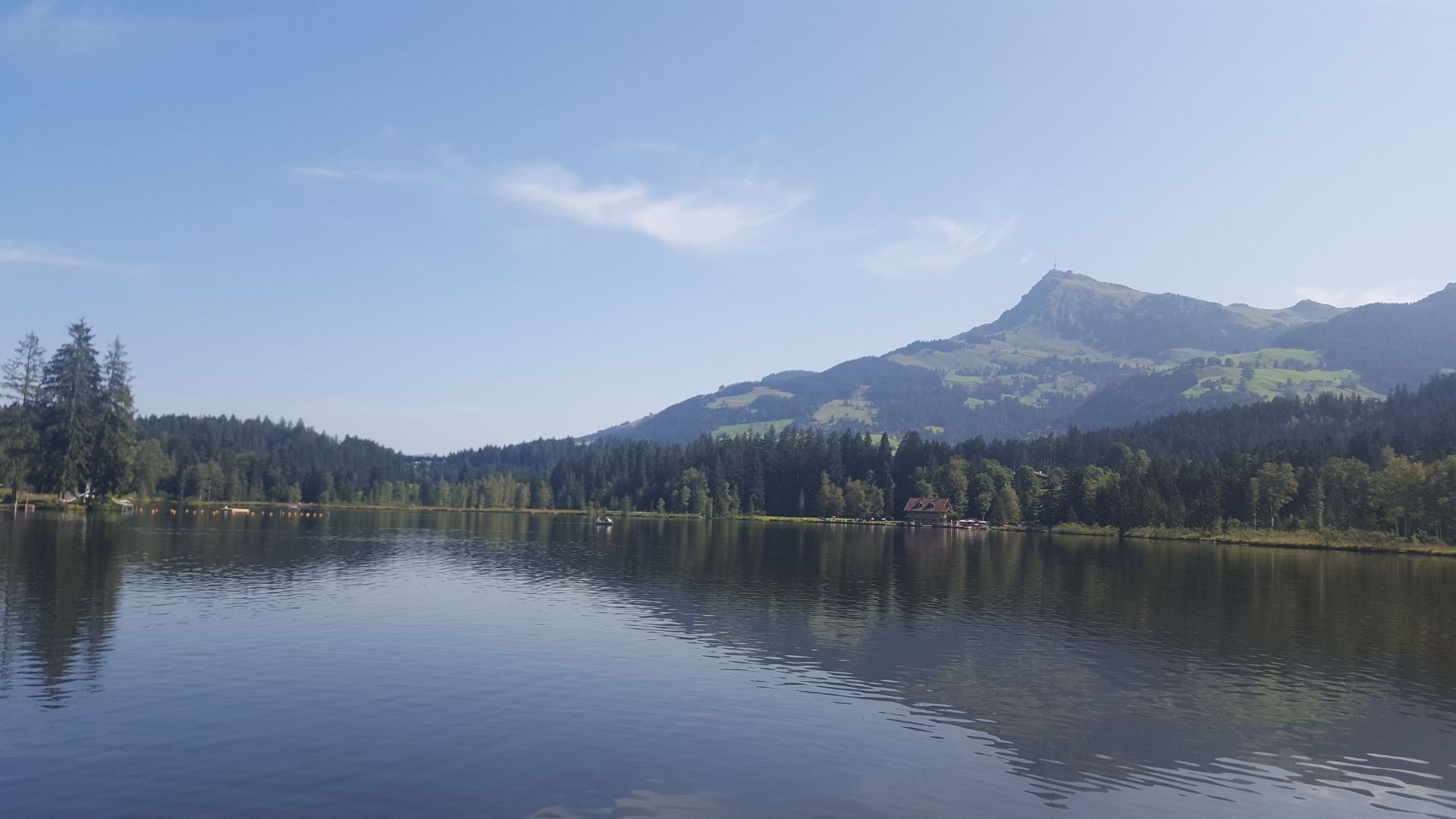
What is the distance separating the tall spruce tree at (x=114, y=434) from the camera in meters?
151

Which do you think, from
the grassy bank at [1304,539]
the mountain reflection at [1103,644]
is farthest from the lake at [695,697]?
the grassy bank at [1304,539]

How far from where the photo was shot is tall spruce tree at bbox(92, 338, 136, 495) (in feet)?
494

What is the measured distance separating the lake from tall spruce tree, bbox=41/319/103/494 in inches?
3176

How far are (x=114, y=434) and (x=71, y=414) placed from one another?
673 cm

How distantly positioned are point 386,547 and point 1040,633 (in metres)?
84.3

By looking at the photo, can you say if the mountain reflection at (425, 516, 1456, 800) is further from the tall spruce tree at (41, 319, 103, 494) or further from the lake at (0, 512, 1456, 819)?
the tall spruce tree at (41, 319, 103, 494)

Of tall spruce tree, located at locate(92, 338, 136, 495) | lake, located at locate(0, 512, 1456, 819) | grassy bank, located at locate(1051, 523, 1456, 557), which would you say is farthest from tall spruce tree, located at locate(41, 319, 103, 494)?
grassy bank, located at locate(1051, 523, 1456, 557)

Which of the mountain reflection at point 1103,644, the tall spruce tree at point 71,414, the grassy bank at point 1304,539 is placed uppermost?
the tall spruce tree at point 71,414

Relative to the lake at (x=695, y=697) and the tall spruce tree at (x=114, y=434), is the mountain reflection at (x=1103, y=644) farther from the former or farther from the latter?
the tall spruce tree at (x=114, y=434)

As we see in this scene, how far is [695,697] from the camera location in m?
35.6

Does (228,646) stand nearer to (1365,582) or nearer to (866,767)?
(866,767)

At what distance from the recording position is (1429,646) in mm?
53188

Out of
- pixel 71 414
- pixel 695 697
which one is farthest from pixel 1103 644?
pixel 71 414

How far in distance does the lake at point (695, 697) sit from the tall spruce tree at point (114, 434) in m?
82.6
